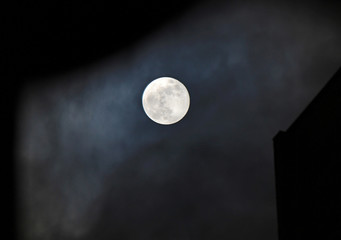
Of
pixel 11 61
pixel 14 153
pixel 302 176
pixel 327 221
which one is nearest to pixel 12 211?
pixel 14 153

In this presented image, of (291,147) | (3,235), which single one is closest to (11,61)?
(3,235)

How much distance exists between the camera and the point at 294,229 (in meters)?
16.8

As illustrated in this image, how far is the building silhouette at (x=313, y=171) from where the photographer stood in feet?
46.3

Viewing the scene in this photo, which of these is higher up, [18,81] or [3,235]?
[18,81]

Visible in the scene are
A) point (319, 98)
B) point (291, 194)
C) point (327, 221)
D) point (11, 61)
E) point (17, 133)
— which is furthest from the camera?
point (291, 194)

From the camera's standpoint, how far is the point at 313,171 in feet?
51.7

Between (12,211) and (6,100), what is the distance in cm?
275

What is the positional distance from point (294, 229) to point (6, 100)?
13292 mm

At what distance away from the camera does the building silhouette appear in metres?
14.1

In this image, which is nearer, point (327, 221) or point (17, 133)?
point (17, 133)

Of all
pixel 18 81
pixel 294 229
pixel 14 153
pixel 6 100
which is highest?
pixel 18 81

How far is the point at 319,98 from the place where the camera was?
52.0 ft

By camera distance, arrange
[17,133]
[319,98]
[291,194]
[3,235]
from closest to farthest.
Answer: [3,235] → [17,133] → [319,98] → [291,194]

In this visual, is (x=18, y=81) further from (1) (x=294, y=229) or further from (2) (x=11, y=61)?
(1) (x=294, y=229)
